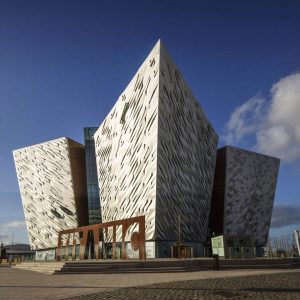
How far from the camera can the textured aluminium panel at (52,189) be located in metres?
56.4

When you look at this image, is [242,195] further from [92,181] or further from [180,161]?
[92,181]

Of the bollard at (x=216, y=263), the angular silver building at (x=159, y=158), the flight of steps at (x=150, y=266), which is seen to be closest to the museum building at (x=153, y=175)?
the angular silver building at (x=159, y=158)

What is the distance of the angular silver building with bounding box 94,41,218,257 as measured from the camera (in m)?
38.3

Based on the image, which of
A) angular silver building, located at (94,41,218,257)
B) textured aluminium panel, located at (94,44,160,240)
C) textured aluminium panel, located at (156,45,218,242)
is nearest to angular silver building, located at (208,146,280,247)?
textured aluminium panel, located at (156,45,218,242)

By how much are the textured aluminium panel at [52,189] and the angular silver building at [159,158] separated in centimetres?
688

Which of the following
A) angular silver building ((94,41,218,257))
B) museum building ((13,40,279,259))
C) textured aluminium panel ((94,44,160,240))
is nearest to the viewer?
angular silver building ((94,41,218,257))

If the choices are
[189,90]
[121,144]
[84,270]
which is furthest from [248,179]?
[84,270]

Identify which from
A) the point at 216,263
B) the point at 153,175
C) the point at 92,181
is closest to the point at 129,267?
the point at 216,263

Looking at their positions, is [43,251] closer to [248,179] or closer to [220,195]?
[220,195]

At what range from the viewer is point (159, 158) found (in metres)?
37.8

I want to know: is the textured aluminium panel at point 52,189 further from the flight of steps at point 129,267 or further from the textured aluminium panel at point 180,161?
the flight of steps at point 129,267

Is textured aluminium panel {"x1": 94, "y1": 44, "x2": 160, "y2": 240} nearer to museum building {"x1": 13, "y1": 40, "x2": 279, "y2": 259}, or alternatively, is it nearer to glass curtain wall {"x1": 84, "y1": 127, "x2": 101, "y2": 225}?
museum building {"x1": 13, "y1": 40, "x2": 279, "y2": 259}

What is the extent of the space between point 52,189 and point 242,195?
3224cm

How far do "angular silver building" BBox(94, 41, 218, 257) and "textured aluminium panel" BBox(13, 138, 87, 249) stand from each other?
6.88 meters
